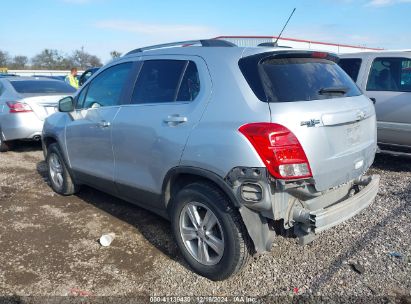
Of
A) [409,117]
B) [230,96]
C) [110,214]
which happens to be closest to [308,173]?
[230,96]

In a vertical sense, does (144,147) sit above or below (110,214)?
above

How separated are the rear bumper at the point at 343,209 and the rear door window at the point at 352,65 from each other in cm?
324

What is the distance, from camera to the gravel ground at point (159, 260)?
2.94 metres

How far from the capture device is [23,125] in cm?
720

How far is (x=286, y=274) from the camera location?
3.13 m

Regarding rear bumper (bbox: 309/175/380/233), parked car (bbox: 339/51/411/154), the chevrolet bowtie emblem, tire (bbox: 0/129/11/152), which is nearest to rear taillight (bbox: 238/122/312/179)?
the chevrolet bowtie emblem

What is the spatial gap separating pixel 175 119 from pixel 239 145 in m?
0.72

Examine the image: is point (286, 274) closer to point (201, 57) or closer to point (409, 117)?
point (201, 57)

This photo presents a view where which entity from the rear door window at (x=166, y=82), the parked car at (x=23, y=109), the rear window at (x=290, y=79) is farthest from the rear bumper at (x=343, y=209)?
the parked car at (x=23, y=109)

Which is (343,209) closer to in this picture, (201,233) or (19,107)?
(201,233)

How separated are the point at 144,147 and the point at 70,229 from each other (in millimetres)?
1482

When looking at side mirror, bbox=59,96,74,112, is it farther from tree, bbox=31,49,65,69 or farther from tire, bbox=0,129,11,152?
tree, bbox=31,49,65,69

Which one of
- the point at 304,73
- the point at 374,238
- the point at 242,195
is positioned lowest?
the point at 374,238

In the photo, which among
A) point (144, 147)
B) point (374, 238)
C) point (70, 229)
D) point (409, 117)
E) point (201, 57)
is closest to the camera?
point (201, 57)
